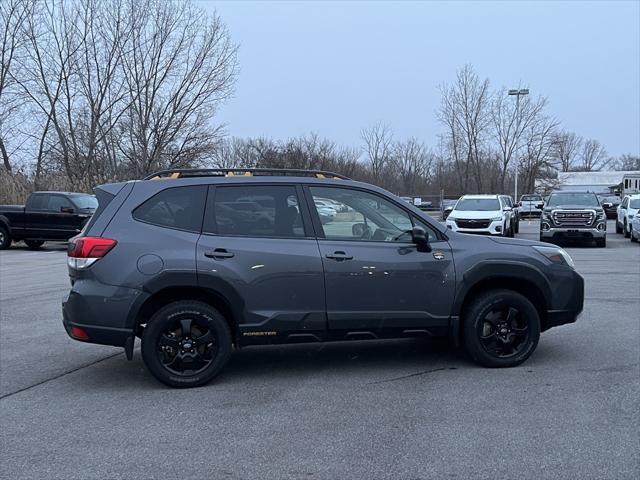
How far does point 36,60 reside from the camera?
3234cm

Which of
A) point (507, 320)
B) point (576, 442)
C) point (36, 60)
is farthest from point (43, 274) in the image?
point (36, 60)

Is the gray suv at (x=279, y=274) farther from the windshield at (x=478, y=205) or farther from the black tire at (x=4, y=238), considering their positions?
the black tire at (x=4, y=238)

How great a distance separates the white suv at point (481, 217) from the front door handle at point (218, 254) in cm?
1601

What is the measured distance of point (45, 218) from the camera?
66.4 ft

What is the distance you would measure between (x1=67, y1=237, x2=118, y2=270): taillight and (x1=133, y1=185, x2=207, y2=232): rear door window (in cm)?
35

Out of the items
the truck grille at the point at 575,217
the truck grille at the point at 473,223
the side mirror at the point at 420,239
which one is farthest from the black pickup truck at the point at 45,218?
the side mirror at the point at 420,239

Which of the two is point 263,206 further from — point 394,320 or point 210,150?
point 210,150

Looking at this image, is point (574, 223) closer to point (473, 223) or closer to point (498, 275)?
point (473, 223)

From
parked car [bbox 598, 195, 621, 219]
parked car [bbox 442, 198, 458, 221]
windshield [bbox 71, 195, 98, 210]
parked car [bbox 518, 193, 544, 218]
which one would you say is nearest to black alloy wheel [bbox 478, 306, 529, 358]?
windshield [bbox 71, 195, 98, 210]

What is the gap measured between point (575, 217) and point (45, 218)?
16.6 meters

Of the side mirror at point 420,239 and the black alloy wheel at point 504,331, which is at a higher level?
the side mirror at point 420,239

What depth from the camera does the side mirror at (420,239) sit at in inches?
227

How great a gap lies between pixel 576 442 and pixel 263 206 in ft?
10.4

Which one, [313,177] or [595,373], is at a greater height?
[313,177]
